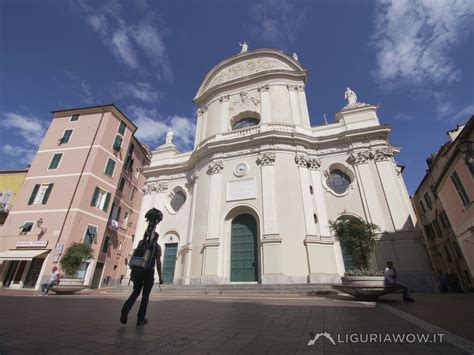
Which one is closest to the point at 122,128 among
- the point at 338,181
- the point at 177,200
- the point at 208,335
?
the point at 177,200

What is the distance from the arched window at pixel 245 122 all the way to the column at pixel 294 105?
3201 millimetres

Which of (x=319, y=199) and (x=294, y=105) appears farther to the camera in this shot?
(x=294, y=105)

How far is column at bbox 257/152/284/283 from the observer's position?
531 inches

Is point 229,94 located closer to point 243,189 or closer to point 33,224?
point 243,189

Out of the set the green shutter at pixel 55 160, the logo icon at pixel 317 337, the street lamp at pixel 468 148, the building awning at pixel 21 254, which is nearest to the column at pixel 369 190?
the street lamp at pixel 468 148

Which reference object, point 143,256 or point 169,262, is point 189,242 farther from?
point 143,256

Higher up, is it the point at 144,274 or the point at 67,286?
the point at 144,274

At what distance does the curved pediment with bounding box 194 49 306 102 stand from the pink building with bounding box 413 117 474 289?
1336cm

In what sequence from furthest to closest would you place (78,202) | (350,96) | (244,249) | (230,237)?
1. (350,96)
2. (78,202)
3. (230,237)
4. (244,249)

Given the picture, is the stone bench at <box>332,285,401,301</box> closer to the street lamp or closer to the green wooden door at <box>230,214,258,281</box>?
the street lamp

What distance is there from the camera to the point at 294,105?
2009cm

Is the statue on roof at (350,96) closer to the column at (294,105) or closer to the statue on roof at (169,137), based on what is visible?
the column at (294,105)

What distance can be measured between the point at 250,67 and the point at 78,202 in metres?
20.2

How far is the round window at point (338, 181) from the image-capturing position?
1712 centimetres
